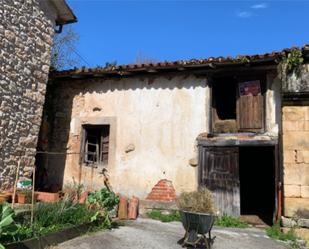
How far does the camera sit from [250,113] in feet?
32.4

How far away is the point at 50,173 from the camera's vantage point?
11500 mm

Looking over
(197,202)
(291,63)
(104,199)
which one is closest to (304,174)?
(291,63)

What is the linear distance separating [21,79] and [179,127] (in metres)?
4.23

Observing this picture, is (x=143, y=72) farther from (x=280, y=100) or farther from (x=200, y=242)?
(x=200, y=242)

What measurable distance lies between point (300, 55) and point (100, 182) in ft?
20.4

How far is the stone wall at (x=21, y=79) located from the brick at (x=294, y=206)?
6291mm

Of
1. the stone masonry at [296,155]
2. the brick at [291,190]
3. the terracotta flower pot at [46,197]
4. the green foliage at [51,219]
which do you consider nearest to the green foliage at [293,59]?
the stone masonry at [296,155]

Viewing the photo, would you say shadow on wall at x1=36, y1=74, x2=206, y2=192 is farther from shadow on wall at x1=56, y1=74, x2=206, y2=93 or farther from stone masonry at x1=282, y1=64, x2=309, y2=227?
stone masonry at x1=282, y1=64, x2=309, y2=227

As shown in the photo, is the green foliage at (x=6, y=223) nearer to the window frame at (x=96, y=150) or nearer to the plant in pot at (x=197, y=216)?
the plant in pot at (x=197, y=216)

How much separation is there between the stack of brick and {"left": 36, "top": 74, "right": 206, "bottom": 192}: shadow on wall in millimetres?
2691

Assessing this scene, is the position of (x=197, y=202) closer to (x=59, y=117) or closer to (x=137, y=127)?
(x=137, y=127)

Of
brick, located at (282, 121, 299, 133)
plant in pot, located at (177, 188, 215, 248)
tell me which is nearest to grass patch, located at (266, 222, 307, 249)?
plant in pot, located at (177, 188, 215, 248)

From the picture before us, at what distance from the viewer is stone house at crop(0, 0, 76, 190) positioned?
904 cm

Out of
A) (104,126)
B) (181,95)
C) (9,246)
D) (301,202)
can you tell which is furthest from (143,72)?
(9,246)
